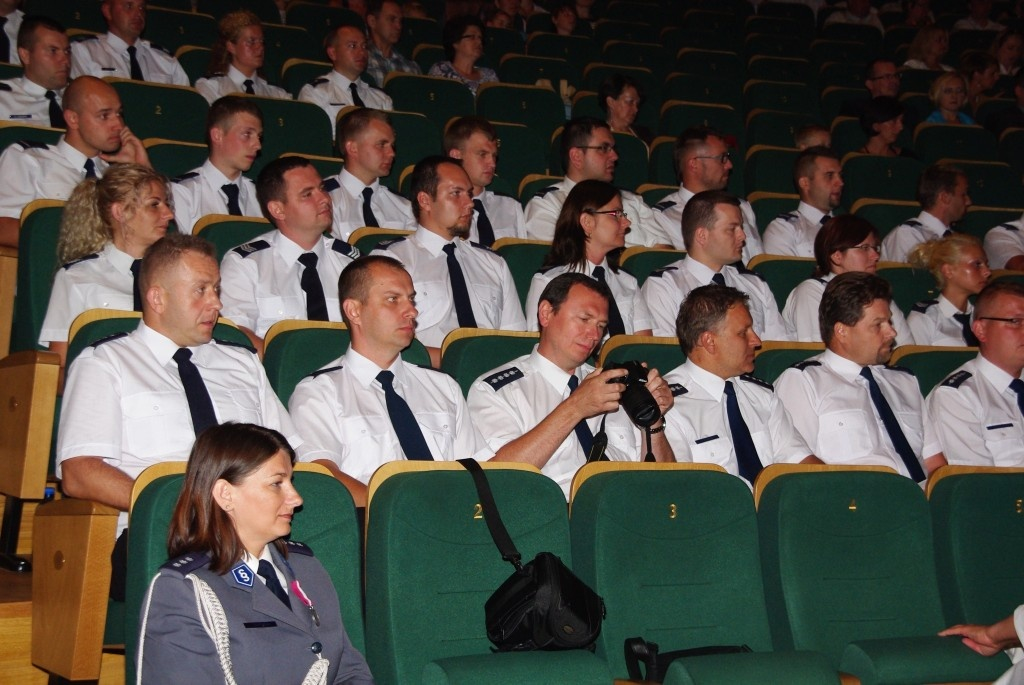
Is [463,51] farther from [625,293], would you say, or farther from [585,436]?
[585,436]

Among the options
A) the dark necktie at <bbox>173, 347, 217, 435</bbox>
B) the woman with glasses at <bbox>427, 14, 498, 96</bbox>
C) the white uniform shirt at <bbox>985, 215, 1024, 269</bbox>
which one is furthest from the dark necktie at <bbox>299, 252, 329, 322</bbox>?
the white uniform shirt at <bbox>985, 215, 1024, 269</bbox>

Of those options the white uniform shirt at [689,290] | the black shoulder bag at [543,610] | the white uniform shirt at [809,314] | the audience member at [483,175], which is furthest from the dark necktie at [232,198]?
the black shoulder bag at [543,610]

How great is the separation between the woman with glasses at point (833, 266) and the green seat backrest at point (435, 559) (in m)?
2.21

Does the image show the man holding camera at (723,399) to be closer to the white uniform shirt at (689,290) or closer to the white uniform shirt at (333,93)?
the white uniform shirt at (689,290)

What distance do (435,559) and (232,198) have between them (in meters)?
2.43

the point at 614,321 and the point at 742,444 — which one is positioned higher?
the point at 614,321

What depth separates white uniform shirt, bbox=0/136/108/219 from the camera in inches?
149

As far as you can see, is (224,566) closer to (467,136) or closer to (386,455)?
(386,455)

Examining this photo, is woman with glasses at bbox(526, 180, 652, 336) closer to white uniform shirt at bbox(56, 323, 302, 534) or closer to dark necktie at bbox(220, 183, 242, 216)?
dark necktie at bbox(220, 183, 242, 216)

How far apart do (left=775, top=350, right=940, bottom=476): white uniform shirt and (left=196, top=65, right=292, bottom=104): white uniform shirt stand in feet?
9.15

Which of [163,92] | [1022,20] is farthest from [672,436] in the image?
[1022,20]

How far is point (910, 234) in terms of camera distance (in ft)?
16.7

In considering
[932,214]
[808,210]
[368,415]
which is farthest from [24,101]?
[932,214]

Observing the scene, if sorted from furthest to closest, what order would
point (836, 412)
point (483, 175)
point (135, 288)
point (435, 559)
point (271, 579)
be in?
point (483, 175)
point (836, 412)
point (135, 288)
point (435, 559)
point (271, 579)
